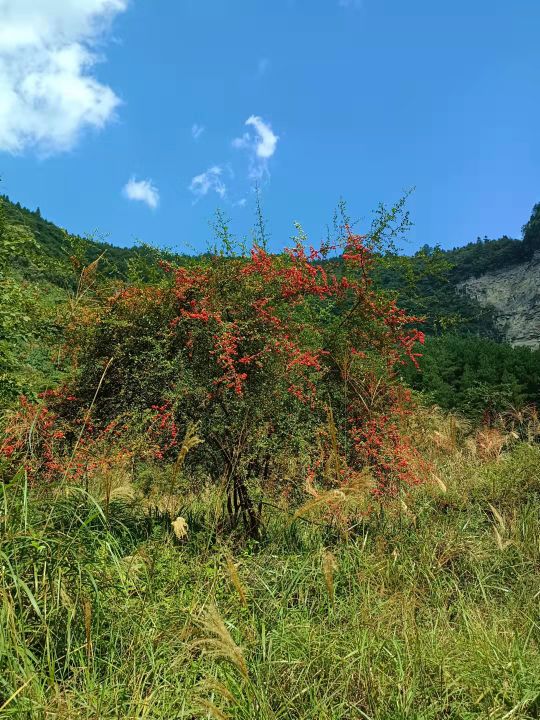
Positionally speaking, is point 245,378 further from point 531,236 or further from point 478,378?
point 531,236

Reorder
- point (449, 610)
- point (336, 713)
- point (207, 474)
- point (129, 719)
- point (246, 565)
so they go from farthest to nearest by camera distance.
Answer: point (207, 474), point (246, 565), point (449, 610), point (336, 713), point (129, 719)

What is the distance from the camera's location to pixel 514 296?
55.1 metres

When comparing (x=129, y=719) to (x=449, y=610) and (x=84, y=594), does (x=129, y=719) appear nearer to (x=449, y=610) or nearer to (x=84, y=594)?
Answer: (x=84, y=594)

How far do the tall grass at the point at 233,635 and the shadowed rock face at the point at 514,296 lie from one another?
48076 millimetres

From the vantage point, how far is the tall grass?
231 cm

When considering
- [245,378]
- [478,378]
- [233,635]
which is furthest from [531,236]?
[233,635]

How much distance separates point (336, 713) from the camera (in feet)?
8.09

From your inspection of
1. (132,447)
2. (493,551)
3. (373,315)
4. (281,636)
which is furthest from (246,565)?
(373,315)

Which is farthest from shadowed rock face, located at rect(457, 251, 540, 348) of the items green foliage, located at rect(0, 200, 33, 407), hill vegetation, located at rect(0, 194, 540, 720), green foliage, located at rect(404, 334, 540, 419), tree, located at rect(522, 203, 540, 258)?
green foliage, located at rect(0, 200, 33, 407)

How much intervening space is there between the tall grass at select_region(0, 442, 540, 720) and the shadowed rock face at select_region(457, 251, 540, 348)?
48.1 metres

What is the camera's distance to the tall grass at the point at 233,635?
231cm

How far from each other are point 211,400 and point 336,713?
3.48 metres

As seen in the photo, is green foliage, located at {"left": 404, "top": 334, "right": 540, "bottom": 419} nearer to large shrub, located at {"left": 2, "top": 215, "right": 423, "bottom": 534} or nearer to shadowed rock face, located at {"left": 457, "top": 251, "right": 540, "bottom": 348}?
large shrub, located at {"left": 2, "top": 215, "right": 423, "bottom": 534}

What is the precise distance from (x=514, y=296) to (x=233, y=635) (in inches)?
2312
